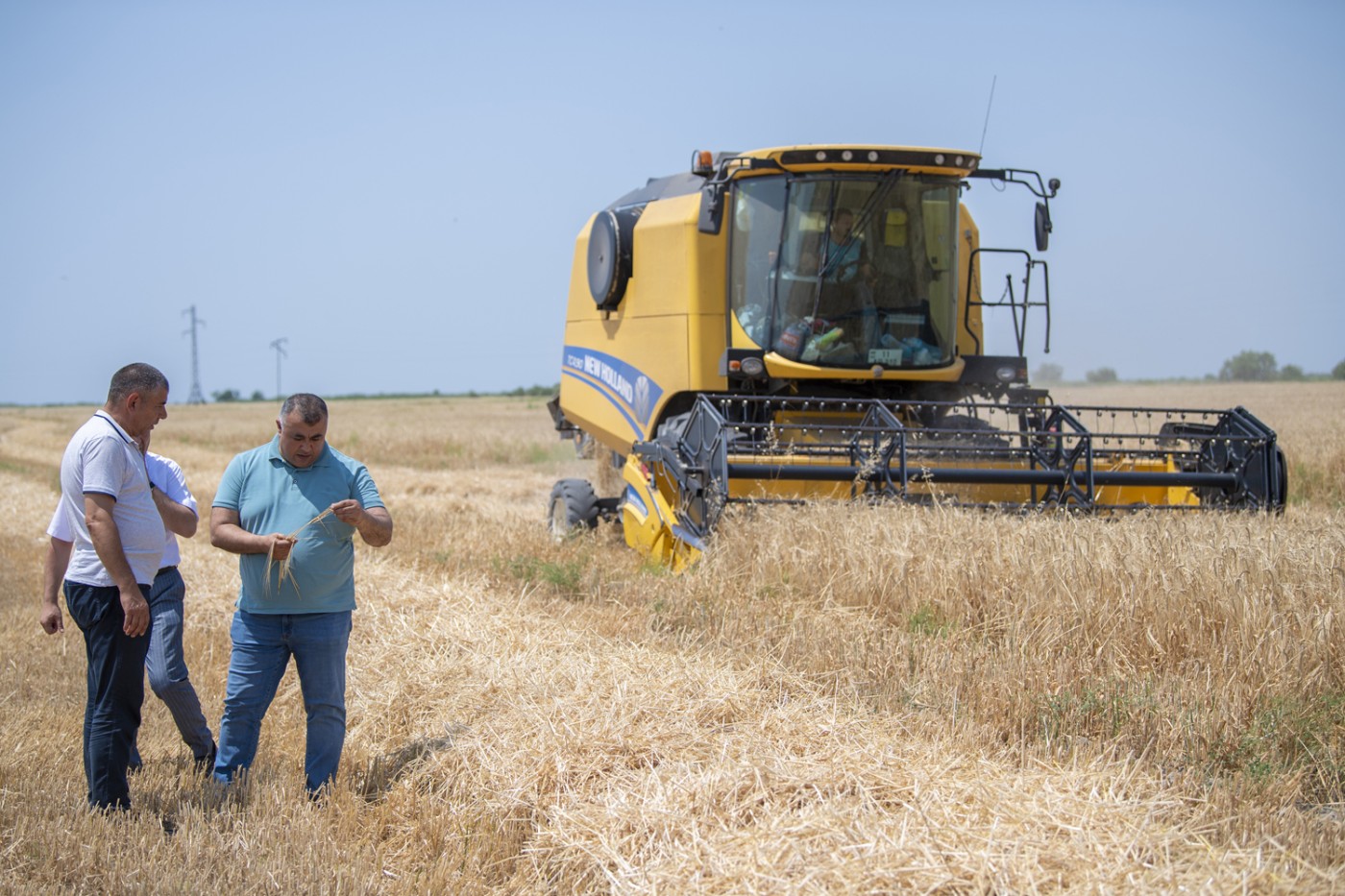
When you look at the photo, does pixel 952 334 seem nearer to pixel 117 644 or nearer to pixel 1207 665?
pixel 1207 665

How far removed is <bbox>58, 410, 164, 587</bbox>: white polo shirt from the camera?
3953mm

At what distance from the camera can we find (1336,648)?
480cm

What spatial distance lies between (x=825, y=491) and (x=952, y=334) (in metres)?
1.79

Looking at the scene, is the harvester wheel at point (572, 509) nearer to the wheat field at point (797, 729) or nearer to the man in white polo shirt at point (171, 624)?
the wheat field at point (797, 729)

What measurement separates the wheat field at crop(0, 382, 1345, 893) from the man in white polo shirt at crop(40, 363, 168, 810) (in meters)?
0.24

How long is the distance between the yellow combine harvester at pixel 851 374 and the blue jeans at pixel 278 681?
3640mm

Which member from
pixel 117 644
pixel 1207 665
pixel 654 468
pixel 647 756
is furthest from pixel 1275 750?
pixel 654 468

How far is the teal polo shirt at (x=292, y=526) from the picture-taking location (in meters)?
4.18

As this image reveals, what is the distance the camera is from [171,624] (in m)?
4.55

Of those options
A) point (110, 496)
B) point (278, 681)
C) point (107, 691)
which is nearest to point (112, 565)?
point (110, 496)

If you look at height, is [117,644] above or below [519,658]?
above

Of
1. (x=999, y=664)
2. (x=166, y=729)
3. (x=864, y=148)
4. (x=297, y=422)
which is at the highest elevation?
(x=864, y=148)

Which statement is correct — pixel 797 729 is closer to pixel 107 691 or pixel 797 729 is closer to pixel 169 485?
pixel 107 691

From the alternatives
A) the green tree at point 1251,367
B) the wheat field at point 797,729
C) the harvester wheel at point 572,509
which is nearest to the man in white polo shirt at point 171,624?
the wheat field at point 797,729
